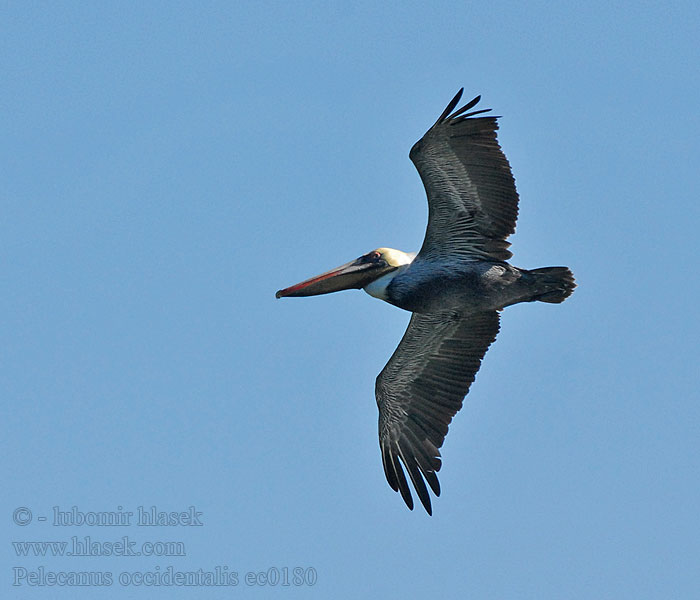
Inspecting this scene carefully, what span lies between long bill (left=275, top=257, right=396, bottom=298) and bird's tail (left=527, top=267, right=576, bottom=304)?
6.83 ft

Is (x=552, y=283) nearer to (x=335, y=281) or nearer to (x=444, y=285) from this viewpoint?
(x=444, y=285)

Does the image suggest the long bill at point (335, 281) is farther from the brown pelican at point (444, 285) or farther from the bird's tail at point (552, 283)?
the bird's tail at point (552, 283)

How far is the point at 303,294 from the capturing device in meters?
14.9

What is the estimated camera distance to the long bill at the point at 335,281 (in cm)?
1466

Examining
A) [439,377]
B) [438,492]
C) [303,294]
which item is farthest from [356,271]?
[438,492]

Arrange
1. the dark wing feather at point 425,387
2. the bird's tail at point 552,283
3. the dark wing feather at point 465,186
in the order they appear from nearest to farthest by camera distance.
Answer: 1. the dark wing feather at point 465,186
2. the bird's tail at point 552,283
3. the dark wing feather at point 425,387

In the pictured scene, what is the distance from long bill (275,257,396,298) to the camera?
48.1 feet

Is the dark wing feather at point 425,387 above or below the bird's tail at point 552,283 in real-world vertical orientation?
below

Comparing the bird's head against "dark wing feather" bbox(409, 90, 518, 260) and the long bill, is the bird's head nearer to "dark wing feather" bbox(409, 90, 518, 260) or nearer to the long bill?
the long bill

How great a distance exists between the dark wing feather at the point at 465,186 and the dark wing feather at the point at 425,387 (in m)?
1.07

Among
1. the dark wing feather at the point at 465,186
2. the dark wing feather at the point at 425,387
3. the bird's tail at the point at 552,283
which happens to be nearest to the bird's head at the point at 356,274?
the dark wing feather at the point at 465,186

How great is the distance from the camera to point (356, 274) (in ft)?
48.1

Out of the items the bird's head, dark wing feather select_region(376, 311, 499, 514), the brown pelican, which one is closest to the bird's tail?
the brown pelican

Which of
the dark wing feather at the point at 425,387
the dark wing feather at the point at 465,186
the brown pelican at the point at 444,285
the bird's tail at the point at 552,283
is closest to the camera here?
the dark wing feather at the point at 465,186
